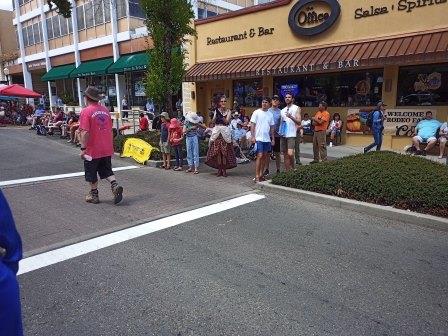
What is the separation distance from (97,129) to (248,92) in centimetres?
1079

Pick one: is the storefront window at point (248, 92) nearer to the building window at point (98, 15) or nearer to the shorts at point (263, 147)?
the shorts at point (263, 147)

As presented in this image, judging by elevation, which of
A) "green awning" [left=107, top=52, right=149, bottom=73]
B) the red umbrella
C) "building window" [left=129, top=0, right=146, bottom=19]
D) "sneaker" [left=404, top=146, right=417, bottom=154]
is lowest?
"sneaker" [left=404, top=146, right=417, bottom=154]

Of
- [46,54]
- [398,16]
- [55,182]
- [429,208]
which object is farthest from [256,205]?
[46,54]

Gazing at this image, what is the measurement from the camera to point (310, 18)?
13406mm

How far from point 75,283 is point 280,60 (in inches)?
469

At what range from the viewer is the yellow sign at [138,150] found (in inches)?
418

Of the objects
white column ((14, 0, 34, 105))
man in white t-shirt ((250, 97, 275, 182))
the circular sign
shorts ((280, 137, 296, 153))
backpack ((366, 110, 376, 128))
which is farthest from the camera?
white column ((14, 0, 34, 105))

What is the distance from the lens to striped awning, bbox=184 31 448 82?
10422 millimetres

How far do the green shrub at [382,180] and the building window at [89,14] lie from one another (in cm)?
2550

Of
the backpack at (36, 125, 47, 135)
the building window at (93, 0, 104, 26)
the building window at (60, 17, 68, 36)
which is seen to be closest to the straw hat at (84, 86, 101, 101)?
the backpack at (36, 125, 47, 135)

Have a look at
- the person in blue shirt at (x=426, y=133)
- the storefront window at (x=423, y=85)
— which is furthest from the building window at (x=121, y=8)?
the person in blue shirt at (x=426, y=133)

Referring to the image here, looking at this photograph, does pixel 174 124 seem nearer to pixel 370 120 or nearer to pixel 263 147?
pixel 263 147

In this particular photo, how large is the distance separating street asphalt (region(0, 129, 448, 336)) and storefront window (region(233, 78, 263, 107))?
988 centimetres

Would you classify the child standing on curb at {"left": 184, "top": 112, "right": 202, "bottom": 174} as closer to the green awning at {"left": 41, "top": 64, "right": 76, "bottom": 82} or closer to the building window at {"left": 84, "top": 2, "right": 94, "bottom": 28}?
the building window at {"left": 84, "top": 2, "right": 94, "bottom": 28}
